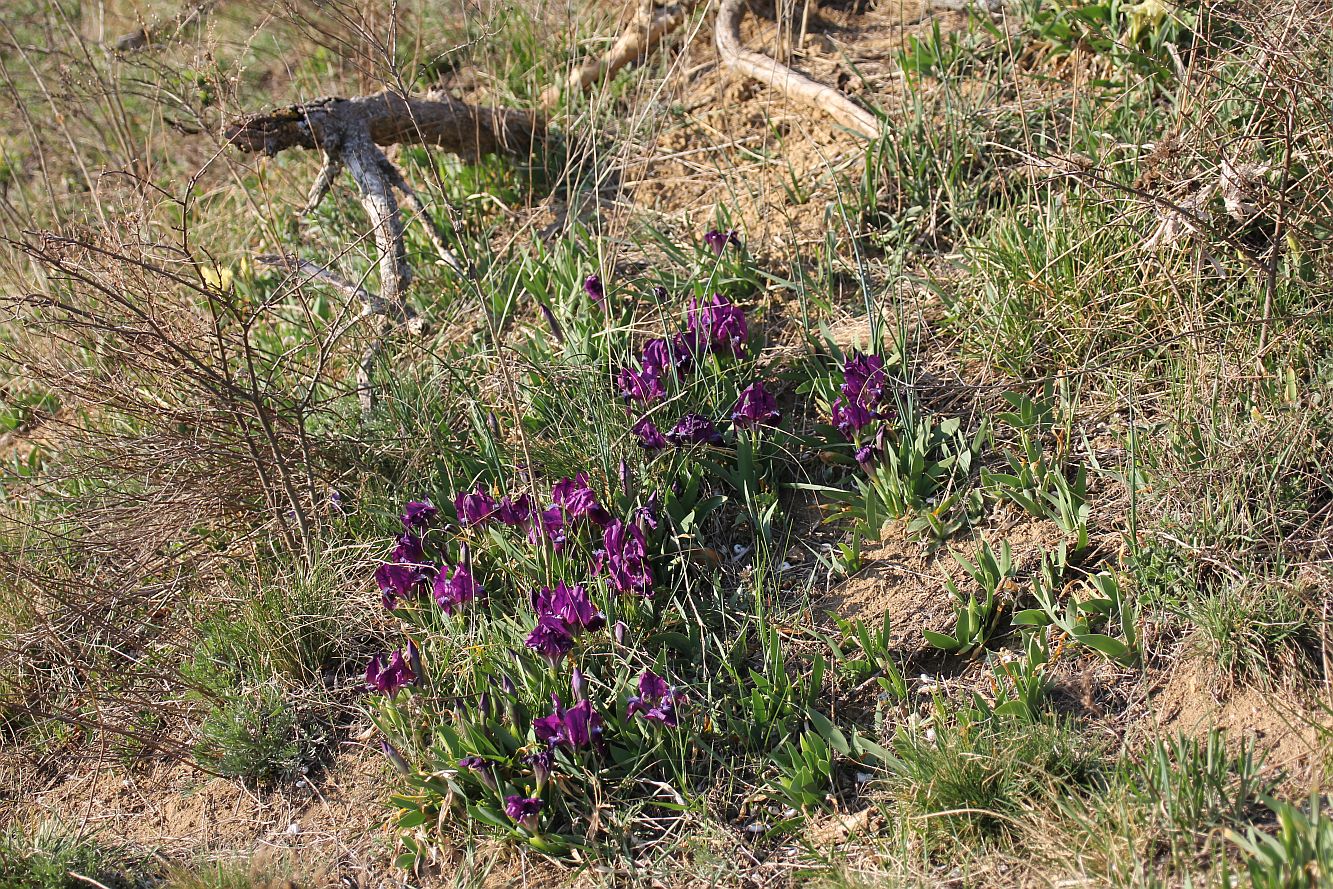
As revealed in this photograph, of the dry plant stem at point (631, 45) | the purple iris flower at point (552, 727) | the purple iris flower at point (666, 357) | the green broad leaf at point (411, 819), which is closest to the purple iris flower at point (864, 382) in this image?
the purple iris flower at point (666, 357)

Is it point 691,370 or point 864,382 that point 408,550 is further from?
point 864,382

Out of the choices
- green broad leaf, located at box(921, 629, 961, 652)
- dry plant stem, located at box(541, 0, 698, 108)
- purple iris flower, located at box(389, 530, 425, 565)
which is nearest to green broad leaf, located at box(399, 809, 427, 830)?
purple iris flower, located at box(389, 530, 425, 565)

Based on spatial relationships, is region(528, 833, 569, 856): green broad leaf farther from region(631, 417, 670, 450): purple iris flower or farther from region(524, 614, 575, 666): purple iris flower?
region(631, 417, 670, 450): purple iris flower

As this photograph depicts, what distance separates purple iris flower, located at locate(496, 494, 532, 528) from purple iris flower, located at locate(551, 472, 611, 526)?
0.08 metres

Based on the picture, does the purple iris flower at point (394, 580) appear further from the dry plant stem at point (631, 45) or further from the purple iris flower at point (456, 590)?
the dry plant stem at point (631, 45)

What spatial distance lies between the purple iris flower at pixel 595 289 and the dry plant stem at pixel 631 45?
149 centimetres

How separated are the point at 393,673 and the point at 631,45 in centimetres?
330

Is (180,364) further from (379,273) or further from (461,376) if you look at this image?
(379,273)

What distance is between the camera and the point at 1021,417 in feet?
10.3

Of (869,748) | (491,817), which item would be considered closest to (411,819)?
(491,817)

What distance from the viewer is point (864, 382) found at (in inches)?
126

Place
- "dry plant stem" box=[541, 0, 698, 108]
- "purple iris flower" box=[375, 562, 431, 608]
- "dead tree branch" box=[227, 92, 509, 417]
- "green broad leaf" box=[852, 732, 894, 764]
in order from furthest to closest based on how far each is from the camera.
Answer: "dry plant stem" box=[541, 0, 698, 108] < "dead tree branch" box=[227, 92, 509, 417] < "purple iris flower" box=[375, 562, 431, 608] < "green broad leaf" box=[852, 732, 894, 764]

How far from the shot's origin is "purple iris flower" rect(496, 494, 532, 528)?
310 cm

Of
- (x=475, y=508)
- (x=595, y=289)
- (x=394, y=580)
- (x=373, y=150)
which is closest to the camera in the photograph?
(x=394, y=580)
